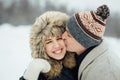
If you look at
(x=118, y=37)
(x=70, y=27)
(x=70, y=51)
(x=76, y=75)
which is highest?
(x=70, y=27)

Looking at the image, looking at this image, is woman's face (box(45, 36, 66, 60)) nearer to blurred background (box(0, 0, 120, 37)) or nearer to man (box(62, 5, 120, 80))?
man (box(62, 5, 120, 80))

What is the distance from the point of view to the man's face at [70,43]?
169 cm

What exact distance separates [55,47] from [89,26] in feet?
0.56

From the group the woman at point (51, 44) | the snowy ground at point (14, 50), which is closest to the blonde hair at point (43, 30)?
the woman at point (51, 44)

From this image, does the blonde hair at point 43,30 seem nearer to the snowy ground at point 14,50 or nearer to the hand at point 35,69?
the hand at point 35,69

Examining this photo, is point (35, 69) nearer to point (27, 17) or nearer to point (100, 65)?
point (100, 65)

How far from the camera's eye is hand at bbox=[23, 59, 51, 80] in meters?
1.68

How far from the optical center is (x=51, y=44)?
1.72m

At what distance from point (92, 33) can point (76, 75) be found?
24cm

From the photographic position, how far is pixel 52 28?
1.73 meters

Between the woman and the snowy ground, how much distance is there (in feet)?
3.03

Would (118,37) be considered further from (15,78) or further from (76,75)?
(76,75)

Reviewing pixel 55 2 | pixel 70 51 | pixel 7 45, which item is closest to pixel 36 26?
pixel 70 51

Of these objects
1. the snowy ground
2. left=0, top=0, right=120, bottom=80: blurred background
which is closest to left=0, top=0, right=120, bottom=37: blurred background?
left=0, top=0, right=120, bottom=80: blurred background
